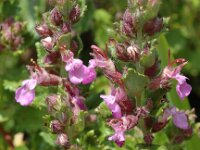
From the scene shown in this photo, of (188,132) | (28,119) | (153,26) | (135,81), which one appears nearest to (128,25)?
(153,26)

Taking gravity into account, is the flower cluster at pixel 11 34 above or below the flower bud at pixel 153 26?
above

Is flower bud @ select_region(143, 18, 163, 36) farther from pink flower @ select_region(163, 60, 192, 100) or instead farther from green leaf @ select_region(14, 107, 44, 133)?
green leaf @ select_region(14, 107, 44, 133)

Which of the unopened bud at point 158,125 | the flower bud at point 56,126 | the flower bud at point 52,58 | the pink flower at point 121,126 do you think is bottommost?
the pink flower at point 121,126

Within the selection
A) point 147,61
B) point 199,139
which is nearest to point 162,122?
point 147,61

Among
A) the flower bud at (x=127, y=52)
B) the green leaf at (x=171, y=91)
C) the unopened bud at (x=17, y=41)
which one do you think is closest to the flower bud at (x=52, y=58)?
the flower bud at (x=127, y=52)

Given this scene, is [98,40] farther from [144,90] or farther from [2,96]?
[144,90]

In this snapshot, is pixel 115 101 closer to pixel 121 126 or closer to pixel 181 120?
pixel 121 126

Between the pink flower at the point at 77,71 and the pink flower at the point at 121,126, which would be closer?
the pink flower at the point at 121,126

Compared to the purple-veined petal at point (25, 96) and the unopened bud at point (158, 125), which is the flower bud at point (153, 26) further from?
the purple-veined petal at point (25, 96)
